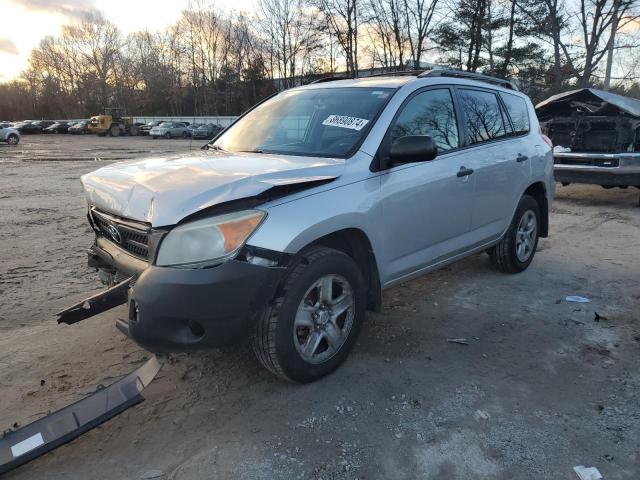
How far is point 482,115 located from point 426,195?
4.44ft

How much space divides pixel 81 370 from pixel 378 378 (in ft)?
6.47

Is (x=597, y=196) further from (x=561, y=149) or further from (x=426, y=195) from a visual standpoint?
(x=426, y=195)

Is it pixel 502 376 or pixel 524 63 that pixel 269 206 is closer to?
pixel 502 376

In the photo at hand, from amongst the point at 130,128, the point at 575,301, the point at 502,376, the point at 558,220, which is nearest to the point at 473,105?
the point at 575,301

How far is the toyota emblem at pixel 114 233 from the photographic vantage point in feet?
9.78

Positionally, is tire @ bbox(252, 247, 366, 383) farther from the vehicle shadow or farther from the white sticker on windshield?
the vehicle shadow

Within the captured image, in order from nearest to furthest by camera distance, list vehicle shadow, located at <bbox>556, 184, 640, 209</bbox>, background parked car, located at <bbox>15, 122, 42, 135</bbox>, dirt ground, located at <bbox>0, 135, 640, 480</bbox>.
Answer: dirt ground, located at <bbox>0, 135, 640, 480</bbox>, vehicle shadow, located at <bbox>556, 184, 640, 209</bbox>, background parked car, located at <bbox>15, 122, 42, 135</bbox>

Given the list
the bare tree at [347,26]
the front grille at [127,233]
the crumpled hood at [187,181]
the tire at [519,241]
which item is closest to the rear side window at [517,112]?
the tire at [519,241]

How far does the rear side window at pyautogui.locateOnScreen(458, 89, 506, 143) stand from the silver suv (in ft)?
0.06

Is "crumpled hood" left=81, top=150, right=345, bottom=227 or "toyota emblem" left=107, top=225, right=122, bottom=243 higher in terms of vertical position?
"crumpled hood" left=81, top=150, right=345, bottom=227

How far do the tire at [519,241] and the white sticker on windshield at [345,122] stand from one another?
2295mm

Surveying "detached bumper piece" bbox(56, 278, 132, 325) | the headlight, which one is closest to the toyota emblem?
"detached bumper piece" bbox(56, 278, 132, 325)

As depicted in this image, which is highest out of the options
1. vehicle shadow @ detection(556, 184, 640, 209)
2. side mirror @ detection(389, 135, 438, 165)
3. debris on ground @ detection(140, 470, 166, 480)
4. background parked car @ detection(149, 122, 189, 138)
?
background parked car @ detection(149, 122, 189, 138)

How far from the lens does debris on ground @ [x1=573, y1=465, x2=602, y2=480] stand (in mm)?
2342
